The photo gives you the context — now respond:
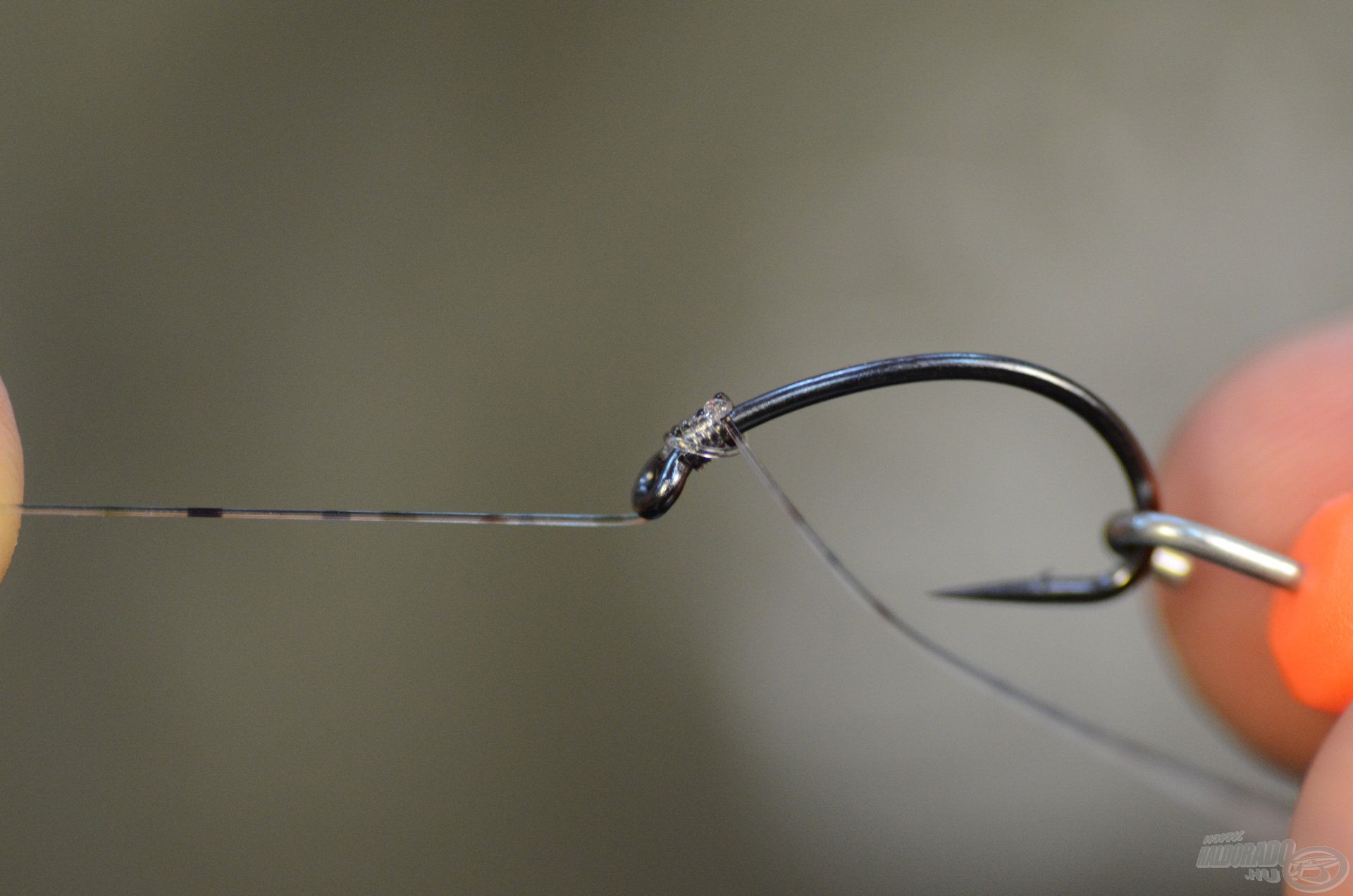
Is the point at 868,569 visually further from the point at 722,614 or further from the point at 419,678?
the point at 419,678

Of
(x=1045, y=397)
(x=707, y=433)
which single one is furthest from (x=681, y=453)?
(x=1045, y=397)

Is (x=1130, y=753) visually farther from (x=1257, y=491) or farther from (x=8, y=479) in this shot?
(x=8, y=479)

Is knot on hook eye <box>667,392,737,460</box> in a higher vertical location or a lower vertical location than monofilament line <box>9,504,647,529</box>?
higher

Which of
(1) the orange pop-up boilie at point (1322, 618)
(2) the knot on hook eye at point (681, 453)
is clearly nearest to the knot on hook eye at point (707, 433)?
(2) the knot on hook eye at point (681, 453)

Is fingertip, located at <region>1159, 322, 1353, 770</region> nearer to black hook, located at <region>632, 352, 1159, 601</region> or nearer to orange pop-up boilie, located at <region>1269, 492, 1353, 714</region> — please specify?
orange pop-up boilie, located at <region>1269, 492, 1353, 714</region>

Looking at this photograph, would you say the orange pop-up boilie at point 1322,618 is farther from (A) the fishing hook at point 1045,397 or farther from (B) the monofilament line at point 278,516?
(B) the monofilament line at point 278,516

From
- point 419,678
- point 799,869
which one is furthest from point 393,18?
point 799,869

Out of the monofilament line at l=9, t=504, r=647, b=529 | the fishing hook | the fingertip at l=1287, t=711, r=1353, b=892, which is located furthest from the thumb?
the fingertip at l=1287, t=711, r=1353, b=892
